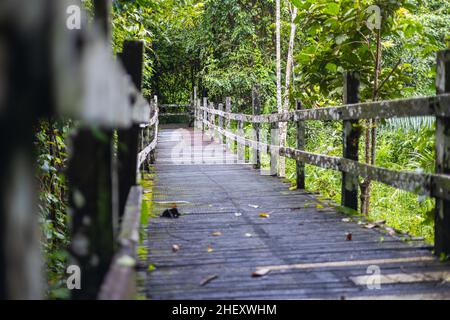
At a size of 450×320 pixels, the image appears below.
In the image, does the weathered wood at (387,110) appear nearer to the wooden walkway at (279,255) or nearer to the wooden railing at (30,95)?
the wooden walkway at (279,255)

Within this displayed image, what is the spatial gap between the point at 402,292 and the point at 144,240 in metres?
1.88

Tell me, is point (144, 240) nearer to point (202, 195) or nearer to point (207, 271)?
point (207, 271)

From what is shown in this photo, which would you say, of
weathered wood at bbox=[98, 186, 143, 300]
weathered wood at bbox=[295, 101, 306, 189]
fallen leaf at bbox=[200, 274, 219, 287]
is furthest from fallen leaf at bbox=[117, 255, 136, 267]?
weathered wood at bbox=[295, 101, 306, 189]

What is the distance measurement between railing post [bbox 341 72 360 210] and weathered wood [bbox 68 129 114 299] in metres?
3.17

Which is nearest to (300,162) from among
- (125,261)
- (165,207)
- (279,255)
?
(165,207)

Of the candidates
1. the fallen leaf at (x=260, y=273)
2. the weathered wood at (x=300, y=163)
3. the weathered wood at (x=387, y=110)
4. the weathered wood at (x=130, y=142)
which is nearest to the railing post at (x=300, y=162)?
the weathered wood at (x=300, y=163)

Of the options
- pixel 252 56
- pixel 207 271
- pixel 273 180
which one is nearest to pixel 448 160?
pixel 207 271

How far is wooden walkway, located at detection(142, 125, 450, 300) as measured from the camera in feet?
9.05

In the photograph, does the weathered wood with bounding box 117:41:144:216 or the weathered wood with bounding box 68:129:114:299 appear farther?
the weathered wood with bounding box 117:41:144:216

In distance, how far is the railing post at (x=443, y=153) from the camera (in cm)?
320

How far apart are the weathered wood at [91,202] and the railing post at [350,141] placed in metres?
3.17

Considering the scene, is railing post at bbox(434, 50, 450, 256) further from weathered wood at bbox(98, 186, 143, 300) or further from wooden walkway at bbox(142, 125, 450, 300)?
weathered wood at bbox(98, 186, 143, 300)

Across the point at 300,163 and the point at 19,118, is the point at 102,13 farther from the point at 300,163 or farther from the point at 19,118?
the point at 300,163

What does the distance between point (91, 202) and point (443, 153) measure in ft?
7.37
